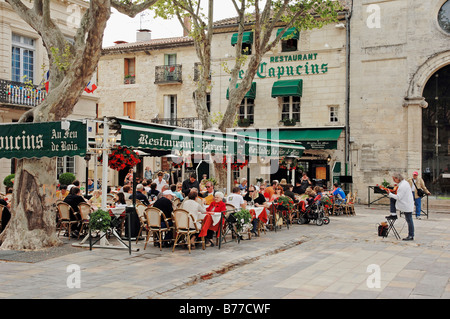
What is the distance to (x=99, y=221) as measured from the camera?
373 inches

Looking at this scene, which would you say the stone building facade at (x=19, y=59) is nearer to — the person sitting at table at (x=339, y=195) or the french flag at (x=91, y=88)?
the french flag at (x=91, y=88)

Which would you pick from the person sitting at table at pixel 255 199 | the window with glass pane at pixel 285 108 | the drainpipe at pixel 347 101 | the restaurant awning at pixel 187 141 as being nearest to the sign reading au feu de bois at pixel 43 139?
the restaurant awning at pixel 187 141

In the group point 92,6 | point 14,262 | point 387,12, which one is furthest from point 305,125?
point 14,262

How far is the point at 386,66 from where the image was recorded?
73.9 feet

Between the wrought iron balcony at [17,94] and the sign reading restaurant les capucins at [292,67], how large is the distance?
469 inches

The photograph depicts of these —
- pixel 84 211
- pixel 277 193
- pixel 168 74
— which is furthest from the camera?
pixel 168 74

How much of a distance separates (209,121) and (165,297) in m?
10.9

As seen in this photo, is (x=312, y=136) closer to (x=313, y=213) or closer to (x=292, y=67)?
(x=292, y=67)

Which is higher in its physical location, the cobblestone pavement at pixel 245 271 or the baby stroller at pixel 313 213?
the baby stroller at pixel 313 213

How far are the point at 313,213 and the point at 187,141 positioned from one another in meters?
5.48

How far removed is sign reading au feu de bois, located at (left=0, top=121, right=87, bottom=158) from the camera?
9.05 m

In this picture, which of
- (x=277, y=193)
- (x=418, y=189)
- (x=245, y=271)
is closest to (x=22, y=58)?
(x=277, y=193)

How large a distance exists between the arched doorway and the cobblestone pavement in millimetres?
11949

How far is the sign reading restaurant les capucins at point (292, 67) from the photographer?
958 inches
